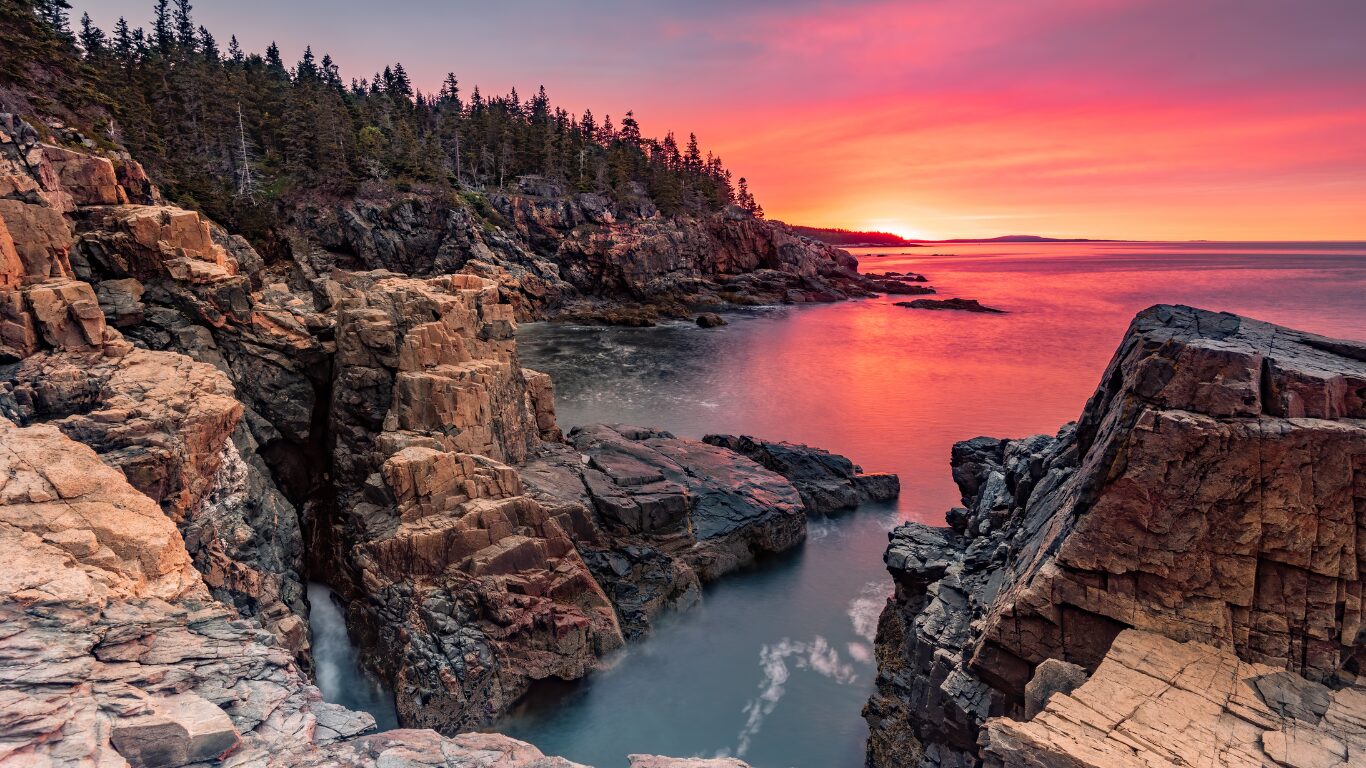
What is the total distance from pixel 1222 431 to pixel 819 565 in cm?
1701

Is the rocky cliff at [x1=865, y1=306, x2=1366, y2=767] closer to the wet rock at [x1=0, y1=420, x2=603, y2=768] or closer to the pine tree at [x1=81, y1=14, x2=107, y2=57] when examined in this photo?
the wet rock at [x1=0, y1=420, x2=603, y2=768]

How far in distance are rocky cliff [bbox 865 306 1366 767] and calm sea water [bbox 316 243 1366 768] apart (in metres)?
7.85

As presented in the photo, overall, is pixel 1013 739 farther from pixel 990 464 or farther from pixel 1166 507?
pixel 990 464

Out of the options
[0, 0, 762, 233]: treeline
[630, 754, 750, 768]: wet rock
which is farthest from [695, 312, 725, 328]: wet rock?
[630, 754, 750, 768]: wet rock

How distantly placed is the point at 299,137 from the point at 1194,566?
80.7m

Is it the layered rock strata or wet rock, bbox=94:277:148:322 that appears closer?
wet rock, bbox=94:277:148:322

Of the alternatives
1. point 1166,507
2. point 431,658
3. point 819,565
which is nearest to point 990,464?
point 819,565

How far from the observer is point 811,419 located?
137 feet

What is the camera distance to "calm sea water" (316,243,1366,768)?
Answer: 1645 centimetres

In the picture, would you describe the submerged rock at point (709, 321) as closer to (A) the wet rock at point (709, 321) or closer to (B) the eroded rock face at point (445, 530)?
(A) the wet rock at point (709, 321)

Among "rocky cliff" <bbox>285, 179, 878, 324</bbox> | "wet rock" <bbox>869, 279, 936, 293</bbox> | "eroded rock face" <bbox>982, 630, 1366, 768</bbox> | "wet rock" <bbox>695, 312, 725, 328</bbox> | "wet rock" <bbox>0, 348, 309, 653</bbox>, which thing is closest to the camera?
"eroded rock face" <bbox>982, 630, 1366, 768</bbox>

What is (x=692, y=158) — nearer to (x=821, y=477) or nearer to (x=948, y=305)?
(x=948, y=305)

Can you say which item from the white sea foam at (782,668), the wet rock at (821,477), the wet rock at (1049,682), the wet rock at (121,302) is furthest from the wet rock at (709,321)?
the wet rock at (1049,682)

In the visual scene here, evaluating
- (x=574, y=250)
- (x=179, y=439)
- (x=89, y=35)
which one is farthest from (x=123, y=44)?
(x=179, y=439)
